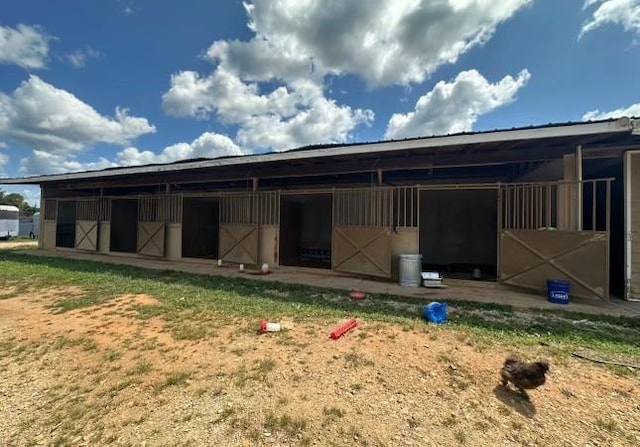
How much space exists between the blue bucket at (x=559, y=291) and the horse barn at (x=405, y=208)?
41cm

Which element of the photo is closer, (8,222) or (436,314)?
(436,314)

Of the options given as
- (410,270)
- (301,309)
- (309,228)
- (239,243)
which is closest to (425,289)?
(410,270)

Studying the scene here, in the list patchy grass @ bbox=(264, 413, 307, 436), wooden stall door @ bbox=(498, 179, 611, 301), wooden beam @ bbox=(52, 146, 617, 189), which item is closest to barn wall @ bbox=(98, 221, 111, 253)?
wooden beam @ bbox=(52, 146, 617, 189)

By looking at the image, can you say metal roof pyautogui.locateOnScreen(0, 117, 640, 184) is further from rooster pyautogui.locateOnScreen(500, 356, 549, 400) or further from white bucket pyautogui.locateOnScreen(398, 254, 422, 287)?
rooster pyautogui.locateOnScreen(500, 356, 549, 400)

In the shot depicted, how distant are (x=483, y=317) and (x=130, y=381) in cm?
403

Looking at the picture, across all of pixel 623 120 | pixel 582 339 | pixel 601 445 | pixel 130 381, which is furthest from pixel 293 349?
pixel 623 120

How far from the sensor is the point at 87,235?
11219 millimetres

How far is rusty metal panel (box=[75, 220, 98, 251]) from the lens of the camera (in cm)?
1105

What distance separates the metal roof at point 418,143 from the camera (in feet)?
15.1

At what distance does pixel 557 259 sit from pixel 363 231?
3.52 metres

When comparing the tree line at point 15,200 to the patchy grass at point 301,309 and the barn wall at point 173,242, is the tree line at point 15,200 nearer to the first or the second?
the barn wall at point 173,242

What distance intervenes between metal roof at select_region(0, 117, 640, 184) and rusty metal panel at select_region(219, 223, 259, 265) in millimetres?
1775

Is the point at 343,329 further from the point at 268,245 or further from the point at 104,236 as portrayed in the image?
the point at 104,236

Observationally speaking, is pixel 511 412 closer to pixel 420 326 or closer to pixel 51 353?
pixel 420 326
